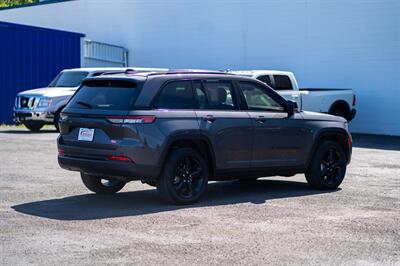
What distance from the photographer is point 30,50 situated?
1086 inches

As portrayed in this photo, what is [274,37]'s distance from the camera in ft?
90.6

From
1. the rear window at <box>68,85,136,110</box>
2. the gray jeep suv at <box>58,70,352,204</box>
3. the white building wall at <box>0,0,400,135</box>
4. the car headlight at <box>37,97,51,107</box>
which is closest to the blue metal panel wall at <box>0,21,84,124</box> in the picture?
the white building wall at <box>0,0,400,135</box>

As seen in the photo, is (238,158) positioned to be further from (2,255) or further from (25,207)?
(2,255)

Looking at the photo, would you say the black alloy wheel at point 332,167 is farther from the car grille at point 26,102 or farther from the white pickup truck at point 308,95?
the car grille at point 26,102

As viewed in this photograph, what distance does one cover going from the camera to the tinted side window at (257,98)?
10.5m

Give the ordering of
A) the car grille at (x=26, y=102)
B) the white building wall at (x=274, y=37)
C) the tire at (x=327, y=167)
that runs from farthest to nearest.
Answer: the white building wall at (x=274, y=37), the car grille at (x=26, y=102), the tire at (x=327, y=167)

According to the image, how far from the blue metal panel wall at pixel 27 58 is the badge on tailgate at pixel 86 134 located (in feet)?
59.4

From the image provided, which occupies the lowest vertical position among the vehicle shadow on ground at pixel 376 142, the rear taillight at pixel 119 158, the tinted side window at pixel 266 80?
the vehicle shadow on ground at pixel 376 142

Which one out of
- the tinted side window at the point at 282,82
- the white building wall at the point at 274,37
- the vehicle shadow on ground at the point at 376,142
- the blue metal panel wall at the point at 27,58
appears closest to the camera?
the vehicle shadow on ground at the point at 376,142

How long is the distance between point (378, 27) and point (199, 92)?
53.1ft

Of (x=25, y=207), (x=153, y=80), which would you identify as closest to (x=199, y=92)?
(x=153, y=80)

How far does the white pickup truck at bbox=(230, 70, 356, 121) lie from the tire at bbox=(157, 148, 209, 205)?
10533mm

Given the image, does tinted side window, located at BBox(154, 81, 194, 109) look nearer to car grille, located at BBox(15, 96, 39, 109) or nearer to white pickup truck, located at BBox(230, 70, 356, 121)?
white pickup truck, located at BBox(230, 70, 356, 121)

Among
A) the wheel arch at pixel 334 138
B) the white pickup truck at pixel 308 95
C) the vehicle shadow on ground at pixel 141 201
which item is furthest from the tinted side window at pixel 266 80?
the wheel arch at pixel 334 138
